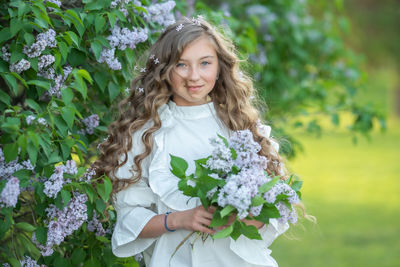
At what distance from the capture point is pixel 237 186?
1.93 meters

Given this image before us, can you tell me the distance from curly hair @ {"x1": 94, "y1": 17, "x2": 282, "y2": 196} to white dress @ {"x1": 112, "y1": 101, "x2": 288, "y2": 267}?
0.04 m

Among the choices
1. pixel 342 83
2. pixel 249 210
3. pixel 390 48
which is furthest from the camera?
pixel 390 48

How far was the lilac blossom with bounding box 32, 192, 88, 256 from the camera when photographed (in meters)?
2.20

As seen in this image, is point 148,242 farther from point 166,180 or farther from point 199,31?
point 199,31

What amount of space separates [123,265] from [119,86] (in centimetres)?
80

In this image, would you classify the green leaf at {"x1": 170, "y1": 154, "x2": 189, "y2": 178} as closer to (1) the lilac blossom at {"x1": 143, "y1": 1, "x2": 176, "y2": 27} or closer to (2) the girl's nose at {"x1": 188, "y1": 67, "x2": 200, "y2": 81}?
(2) the girl's nose at {"x1": 188, "y1": 67, "x2": 200, "y2": 81}

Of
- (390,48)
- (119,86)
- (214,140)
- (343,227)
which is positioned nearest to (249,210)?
(214,140)

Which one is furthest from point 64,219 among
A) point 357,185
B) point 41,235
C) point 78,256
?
point 357,185

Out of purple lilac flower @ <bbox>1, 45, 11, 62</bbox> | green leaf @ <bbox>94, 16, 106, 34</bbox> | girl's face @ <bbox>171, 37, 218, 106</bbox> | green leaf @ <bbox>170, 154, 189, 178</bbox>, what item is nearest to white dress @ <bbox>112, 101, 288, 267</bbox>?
girl's face @ <bbox>171, 37, 218, 106</bbox>

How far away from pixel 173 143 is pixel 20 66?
0.68m

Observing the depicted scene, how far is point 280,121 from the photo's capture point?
484cm

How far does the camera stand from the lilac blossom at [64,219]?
7.20ft

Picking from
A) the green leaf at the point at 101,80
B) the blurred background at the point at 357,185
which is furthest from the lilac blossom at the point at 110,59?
the blurred background at the point at 357,185

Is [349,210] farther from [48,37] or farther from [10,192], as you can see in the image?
[10,192]
